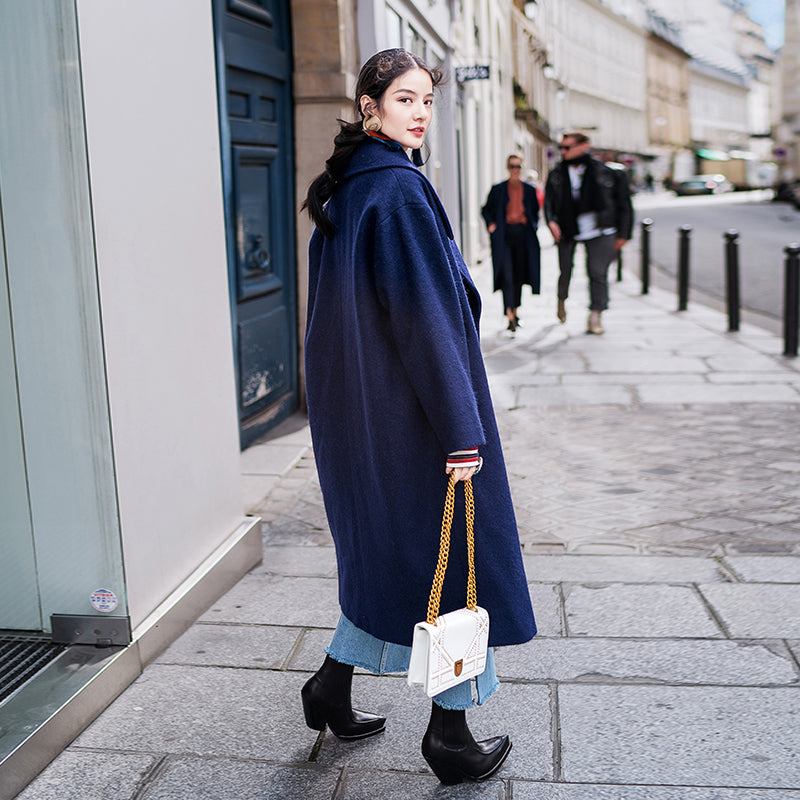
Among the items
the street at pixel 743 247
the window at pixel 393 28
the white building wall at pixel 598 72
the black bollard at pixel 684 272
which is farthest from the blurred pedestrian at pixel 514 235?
the white building wall at pixel 598 72

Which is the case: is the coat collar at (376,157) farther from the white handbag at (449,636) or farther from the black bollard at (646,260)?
the black bollard at (646,260)

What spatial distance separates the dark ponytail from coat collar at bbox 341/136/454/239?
0.06 ft

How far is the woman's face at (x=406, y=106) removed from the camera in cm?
256

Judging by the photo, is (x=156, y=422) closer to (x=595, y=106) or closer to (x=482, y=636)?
(x=482, y=636)

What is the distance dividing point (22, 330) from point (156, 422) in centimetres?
52

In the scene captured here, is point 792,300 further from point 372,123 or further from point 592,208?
point 372,123

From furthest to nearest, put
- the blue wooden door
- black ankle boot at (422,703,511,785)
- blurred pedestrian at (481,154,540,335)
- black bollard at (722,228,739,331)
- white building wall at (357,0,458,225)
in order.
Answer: blurred pedestrian at (481,154,540,335), black bollard at (722,228,739,331), white building wall at (357,0,458,225), the blue wooden door, black ankle boot at (422,703,511,785)

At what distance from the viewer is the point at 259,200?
6.91m

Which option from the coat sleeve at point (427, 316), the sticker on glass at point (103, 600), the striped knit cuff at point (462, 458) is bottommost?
the sticker on glass at point (103, 600)

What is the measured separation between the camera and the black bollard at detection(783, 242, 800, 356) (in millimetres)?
9094

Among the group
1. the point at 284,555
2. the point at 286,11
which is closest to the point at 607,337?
the point at 286,11

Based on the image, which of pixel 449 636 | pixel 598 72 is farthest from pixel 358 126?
pixel 598 72

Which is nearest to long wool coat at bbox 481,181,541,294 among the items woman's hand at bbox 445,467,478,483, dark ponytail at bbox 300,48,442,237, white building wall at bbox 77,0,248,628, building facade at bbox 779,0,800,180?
white building wall at bbox 77,0,248,628

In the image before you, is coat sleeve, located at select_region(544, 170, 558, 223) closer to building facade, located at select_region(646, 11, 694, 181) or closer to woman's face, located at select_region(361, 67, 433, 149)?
woman's face, located at select_region(361, 67, 433, 149)
